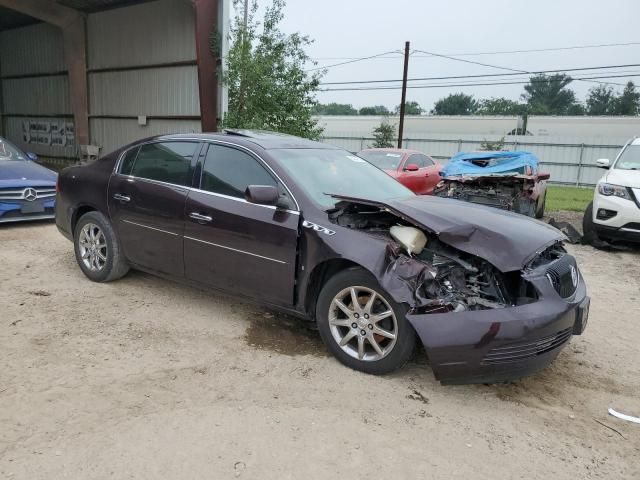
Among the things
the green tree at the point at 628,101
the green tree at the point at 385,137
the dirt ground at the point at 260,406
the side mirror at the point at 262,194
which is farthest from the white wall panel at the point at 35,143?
the green tree at the point at 628,101

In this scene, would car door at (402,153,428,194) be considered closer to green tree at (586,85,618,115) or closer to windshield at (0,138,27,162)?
windshield at (0,138,27,162)

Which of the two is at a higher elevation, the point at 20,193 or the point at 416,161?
the point at 416,161

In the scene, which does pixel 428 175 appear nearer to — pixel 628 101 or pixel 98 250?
pixel 98 250

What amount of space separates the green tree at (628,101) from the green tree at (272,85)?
74541mm

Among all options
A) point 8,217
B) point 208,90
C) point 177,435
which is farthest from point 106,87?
point 177,435

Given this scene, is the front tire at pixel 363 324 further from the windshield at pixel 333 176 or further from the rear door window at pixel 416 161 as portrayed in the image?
the rear door window at pixel 416 161

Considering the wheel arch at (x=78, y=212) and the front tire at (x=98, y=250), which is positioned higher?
the wheel arch at (x=78, y=212)

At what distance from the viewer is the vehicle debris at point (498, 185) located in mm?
9195

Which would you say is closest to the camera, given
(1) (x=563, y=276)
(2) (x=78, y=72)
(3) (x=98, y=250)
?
(1) (x=563, y=276)

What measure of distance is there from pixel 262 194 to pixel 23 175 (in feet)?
20.0

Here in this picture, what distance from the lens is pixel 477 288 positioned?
10.9 feet

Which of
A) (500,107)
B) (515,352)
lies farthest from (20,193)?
(500,107)

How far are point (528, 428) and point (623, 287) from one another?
407 cm

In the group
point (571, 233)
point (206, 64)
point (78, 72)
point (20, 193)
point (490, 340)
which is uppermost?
point (78, 72)
